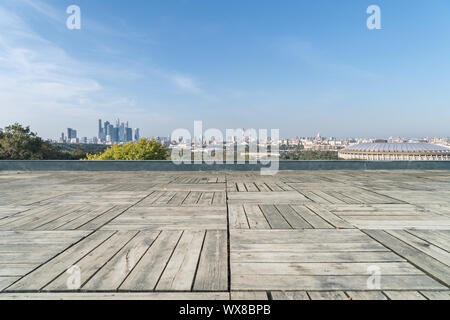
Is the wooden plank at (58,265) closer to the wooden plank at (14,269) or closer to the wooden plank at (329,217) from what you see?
the wooden plank at (14,269)

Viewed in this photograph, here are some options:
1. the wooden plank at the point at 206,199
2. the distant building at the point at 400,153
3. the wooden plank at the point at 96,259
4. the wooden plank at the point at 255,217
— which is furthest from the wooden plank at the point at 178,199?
the distant building at the point at 400,153

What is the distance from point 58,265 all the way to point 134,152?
17.0 meters

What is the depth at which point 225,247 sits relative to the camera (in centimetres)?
182

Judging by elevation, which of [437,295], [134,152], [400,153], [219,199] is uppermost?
[134,152]

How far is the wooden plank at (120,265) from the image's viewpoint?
1.32m

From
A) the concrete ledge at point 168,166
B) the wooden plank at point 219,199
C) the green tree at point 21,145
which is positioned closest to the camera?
the wooden plank at point 219,199

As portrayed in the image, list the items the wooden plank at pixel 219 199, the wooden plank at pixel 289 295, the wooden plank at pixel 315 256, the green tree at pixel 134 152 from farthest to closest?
the green tree at pixel 134 152 < the wooden plank at pixel 219 199 < the wooden plank at pixel 315 256 < the wooden plank at pixel 289 295

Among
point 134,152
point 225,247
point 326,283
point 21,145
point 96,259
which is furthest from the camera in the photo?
point 21,145

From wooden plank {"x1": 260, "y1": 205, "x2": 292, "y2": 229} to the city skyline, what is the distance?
15.0 ft

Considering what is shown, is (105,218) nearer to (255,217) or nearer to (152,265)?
(152,265)

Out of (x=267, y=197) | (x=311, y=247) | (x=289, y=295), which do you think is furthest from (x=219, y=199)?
(x=289, y=295)

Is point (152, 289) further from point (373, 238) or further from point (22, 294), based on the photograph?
point (373, 238)

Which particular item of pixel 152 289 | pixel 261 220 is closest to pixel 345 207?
pixel 261 220

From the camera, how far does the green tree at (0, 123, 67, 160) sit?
63.4ft
